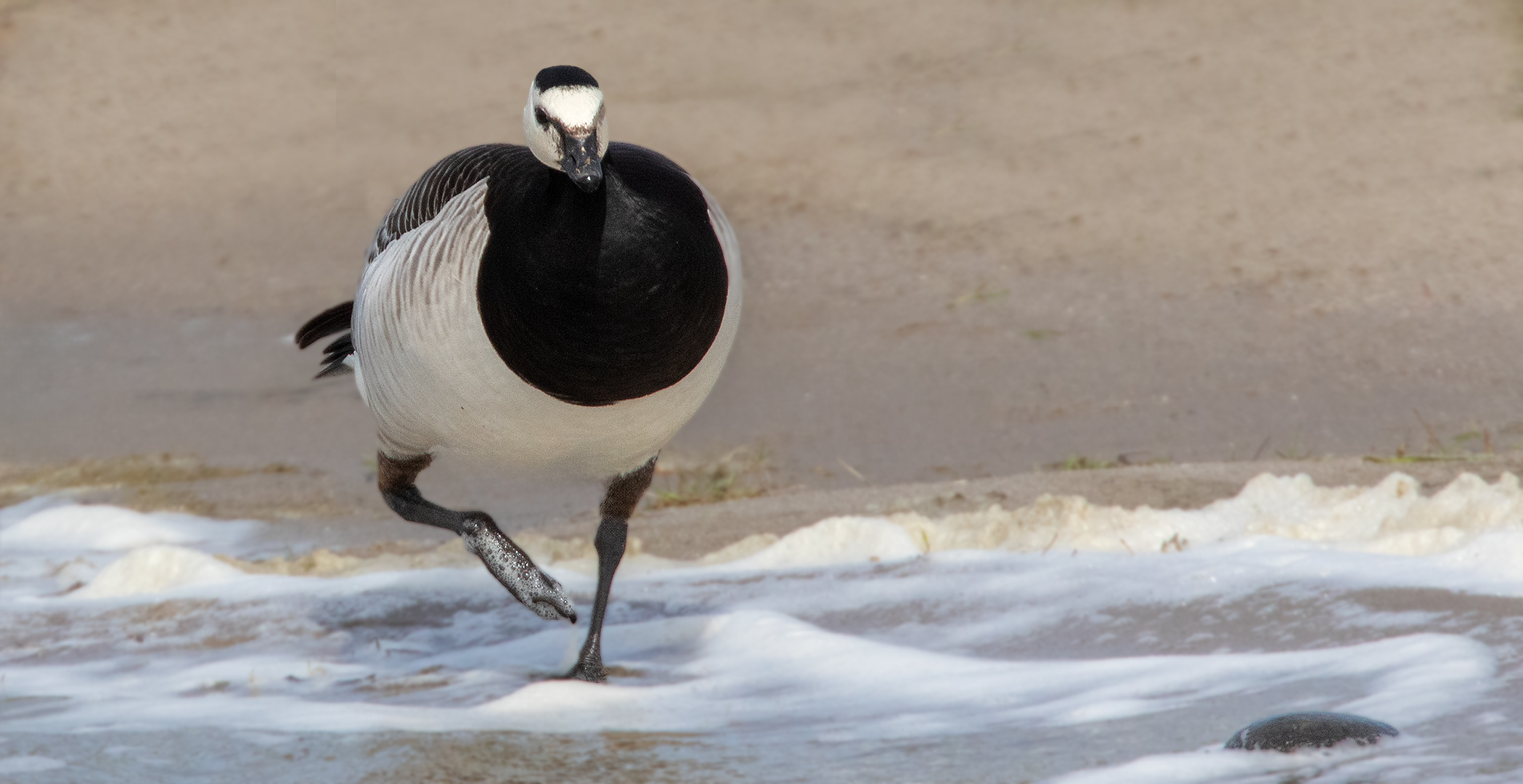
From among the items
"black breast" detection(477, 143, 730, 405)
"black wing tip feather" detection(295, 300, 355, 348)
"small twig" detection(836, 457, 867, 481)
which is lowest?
"black breast" detection(477, 143, 730, 405)

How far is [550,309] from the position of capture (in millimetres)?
3402

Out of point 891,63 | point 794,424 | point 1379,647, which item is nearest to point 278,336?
point 794,424

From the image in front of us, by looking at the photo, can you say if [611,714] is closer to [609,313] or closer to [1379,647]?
[609,313]

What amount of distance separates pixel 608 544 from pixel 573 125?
1.59 m

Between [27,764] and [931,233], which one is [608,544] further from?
[931,233]

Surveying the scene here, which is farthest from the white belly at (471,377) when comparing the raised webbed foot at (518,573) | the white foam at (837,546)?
the white foam at (837,546)

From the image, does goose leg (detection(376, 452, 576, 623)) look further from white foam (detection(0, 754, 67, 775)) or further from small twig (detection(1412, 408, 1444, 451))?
small twig (detection(1412, 408, 1444, 451))

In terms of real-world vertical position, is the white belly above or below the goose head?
below

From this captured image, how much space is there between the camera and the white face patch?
3350mm

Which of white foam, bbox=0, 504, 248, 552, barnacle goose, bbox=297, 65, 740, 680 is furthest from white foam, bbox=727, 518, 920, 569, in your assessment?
white foam, bbox=0, 504, 248, 552

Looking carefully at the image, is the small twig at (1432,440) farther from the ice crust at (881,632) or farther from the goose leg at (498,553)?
the goose leg at (498,553)

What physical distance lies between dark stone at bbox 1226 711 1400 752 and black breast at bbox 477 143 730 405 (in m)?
1.42

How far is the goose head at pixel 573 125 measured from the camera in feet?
10.8

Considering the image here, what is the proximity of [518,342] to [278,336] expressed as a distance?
5.50 meters
